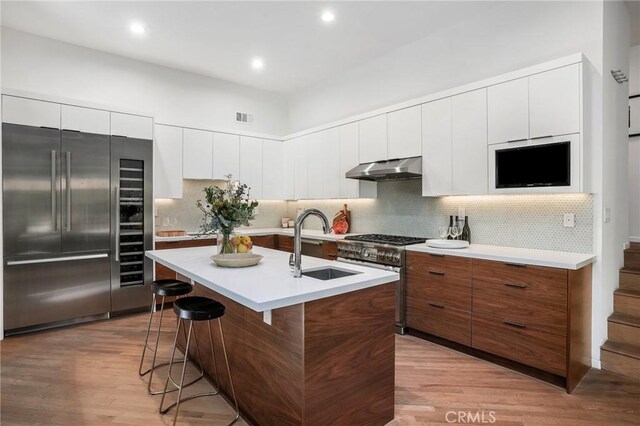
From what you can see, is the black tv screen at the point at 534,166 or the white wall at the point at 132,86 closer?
the black tv screen at the point at 534,166

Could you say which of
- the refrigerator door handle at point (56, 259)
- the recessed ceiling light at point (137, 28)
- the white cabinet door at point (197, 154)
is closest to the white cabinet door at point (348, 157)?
the white cabinet door at point (197, 154)

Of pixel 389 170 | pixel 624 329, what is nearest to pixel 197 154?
pixel 389 170

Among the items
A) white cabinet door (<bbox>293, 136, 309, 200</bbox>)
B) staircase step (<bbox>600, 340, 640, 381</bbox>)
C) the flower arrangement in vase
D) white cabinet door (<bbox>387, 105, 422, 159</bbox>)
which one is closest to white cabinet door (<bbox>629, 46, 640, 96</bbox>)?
white cabinet door (<bbox>387, 105, 422, 159</bbox>)

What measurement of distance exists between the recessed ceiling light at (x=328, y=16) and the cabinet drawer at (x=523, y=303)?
2881mm

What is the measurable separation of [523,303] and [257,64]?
13.8ft

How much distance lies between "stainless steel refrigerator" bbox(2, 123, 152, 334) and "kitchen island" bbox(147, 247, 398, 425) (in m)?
2.26

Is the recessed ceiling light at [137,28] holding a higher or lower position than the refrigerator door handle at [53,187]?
higher

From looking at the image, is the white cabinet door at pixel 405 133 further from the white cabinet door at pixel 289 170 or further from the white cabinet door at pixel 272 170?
the white cabinet door at pixel 272 170

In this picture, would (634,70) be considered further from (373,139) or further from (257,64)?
(257,64)

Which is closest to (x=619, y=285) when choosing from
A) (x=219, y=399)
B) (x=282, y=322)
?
(x=282, y=322)

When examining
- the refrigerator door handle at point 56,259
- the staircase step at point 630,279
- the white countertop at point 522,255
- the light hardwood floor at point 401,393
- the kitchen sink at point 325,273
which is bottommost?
the light hardwood floor at point 401,393

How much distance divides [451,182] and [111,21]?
385 cm

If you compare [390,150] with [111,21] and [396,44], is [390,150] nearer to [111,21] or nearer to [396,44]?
[396,44]

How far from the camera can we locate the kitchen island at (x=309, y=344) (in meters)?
1.71
